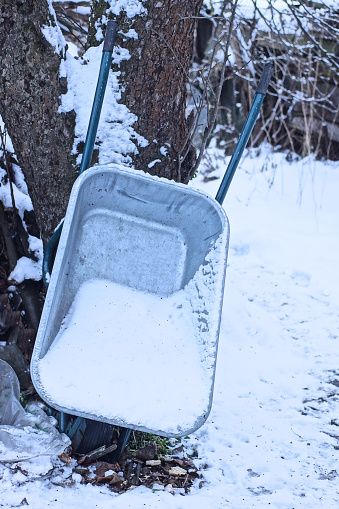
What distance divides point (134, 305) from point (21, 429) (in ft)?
1.68

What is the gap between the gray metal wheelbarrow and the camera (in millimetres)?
1454

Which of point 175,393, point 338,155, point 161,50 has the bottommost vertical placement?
point 175,393

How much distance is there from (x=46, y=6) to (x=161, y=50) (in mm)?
393

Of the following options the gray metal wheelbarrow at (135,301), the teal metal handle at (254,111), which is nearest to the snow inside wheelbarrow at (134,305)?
the gray metal wheelbarrow at (135,301)

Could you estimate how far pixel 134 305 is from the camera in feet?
6.12

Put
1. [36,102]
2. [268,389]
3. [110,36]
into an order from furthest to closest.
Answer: [268,389], [36,102], [110,36]

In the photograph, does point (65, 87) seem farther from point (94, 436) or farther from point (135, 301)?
point (94, 436)

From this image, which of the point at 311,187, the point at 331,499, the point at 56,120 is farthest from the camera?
the point at 311,187

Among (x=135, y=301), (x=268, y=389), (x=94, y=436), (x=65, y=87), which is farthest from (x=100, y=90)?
(x=268, y=389)

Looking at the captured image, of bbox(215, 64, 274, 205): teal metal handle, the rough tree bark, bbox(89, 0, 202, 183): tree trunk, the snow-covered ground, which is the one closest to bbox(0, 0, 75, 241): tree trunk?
the rough tree bark

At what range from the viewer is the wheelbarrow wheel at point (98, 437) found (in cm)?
174

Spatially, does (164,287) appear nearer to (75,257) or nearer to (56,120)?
(75,257)

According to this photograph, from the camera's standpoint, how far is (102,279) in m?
1.88

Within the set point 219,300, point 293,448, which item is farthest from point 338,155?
point 219,300
